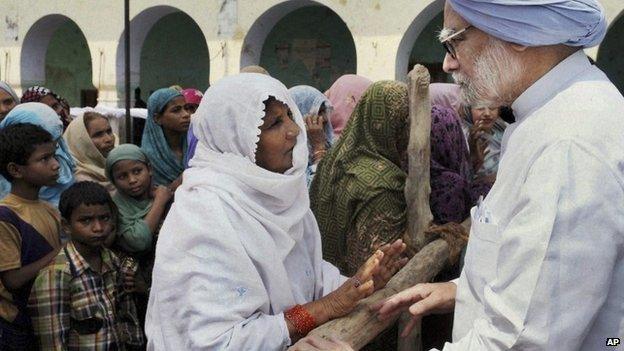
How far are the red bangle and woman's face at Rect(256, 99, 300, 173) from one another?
1.39 feet

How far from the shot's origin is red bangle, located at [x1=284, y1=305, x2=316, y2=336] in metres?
1.76

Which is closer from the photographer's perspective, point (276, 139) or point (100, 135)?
point (276, 139)

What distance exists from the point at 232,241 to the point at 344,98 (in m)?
2.54

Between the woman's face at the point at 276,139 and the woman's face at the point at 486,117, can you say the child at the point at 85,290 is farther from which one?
the woman's face at the point at 486,117

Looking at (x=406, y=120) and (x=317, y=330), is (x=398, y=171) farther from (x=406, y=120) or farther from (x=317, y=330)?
(x=317, y=330)

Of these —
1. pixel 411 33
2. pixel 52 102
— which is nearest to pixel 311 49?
pixel 411 33

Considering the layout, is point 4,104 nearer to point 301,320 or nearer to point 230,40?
point 301,320

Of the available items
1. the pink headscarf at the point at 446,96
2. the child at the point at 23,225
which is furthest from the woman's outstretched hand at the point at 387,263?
the pink headscarf at the point at 446,96

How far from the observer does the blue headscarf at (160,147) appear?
382 cm

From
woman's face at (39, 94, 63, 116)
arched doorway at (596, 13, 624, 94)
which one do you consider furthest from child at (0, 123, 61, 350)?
arched doorway at (596, 13, 624, 94)

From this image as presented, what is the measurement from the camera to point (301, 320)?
69.9 inches

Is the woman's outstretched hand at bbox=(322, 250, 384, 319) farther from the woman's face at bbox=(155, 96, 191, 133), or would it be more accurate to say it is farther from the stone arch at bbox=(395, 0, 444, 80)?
the stone arch at bbox=(395, 0, 444, 80)

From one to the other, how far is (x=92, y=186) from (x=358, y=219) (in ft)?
3.71

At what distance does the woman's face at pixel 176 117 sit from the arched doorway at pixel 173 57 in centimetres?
1031
